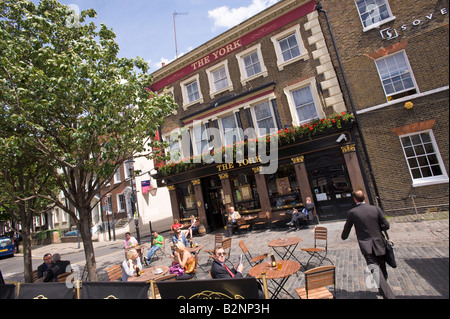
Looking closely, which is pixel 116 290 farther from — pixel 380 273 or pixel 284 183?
pixel 284 183

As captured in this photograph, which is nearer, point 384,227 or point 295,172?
point 384,227

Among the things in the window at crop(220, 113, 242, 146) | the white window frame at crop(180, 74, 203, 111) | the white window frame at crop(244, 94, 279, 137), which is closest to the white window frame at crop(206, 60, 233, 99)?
the white window frame at crop(180, 74, 203, 111)

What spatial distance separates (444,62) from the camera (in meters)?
1.99

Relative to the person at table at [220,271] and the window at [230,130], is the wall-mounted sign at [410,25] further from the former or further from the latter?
the window at [230,130]

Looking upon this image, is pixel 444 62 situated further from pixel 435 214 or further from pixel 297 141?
pixel 297 141

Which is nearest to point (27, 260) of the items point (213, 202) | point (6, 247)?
point (213, 202)

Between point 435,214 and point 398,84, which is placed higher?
point 398,84

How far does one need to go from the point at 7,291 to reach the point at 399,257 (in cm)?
837

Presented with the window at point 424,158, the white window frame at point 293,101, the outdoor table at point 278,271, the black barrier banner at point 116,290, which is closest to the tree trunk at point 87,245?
the black barrier banner at point 116,290

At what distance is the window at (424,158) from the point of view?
2.12 metres

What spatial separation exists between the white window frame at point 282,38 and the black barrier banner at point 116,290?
40.0 feet
